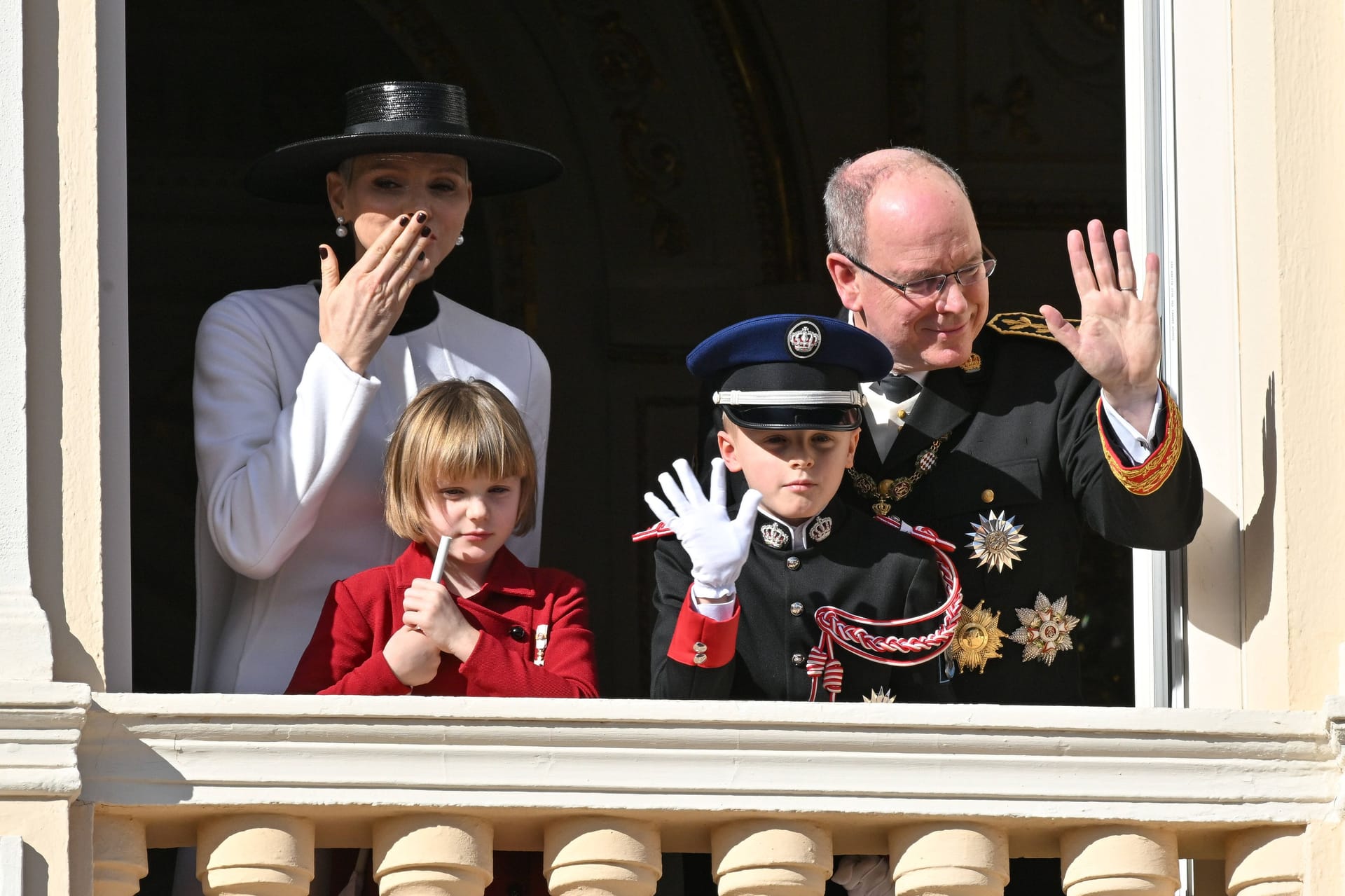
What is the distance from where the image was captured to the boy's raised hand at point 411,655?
468cm

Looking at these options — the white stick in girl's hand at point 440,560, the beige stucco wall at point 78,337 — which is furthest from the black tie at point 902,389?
the beige stucco wall at point 78,337

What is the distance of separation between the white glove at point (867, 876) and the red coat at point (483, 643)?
50 centimetres

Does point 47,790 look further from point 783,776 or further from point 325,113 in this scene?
point 325,113

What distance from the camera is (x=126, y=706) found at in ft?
14.3

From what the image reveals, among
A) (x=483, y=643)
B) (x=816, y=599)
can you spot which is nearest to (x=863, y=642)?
(x=816, y=599)

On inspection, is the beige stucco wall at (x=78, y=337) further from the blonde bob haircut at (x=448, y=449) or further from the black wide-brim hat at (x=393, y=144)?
the black wide-brim hat at (x=393, y=144)

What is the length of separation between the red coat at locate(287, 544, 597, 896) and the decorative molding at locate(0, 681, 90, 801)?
1.64ft

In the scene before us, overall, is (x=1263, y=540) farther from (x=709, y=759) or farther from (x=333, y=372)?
(x=333, y=372)

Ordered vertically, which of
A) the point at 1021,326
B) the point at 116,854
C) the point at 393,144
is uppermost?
the point at 393,144

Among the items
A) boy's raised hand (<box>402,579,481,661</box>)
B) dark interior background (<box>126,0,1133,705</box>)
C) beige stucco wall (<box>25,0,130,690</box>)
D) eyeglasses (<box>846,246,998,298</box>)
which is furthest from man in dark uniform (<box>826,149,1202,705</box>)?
dark interior background (<box>126,0,1133,705</box>)

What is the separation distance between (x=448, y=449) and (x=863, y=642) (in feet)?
2.43

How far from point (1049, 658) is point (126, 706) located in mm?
1544

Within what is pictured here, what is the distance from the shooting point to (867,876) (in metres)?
4.83

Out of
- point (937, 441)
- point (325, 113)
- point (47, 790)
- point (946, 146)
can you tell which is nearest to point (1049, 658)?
point (937, 441)
